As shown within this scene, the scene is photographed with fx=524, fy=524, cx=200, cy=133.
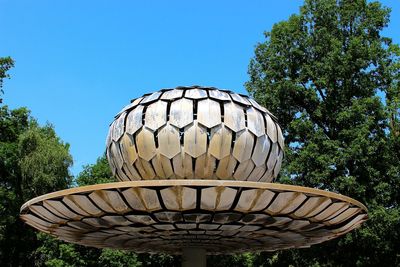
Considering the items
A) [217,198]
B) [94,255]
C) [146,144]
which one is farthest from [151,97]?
[94,255]

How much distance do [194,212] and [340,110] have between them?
14.1 m

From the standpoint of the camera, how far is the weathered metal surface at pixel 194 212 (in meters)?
6.19

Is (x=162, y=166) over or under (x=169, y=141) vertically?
under

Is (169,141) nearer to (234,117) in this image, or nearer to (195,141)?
(195,141)

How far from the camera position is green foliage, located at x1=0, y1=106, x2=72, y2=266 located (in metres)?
26.9

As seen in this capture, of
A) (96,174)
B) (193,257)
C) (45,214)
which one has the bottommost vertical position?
(193,257)

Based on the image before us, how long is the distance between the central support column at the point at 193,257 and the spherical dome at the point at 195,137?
6.92 ft

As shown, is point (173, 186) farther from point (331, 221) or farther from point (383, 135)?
point (383, 135)

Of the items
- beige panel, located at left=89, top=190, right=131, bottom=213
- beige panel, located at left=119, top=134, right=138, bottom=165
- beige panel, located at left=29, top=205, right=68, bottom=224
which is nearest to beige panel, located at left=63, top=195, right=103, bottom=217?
beige panel, located at left=89, top=190, right=131, bottom=213

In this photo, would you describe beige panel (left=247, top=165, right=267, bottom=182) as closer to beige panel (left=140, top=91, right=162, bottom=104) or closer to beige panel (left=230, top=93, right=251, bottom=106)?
beige panel (left=230, top=93, right=251, bottom=106)

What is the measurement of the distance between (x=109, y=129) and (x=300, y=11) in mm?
14958

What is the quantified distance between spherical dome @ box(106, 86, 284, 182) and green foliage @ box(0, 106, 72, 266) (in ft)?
65.9

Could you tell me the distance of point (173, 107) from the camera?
7.79 m

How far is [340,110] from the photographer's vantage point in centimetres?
1966
